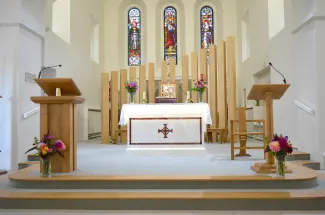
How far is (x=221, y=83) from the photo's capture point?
30.8 feet

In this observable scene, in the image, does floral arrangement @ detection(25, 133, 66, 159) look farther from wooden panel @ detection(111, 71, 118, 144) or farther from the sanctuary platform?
wooden panel @ detection(111, 71, 118, 144)

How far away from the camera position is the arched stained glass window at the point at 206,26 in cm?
1342

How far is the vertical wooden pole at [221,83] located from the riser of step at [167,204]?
228 inches

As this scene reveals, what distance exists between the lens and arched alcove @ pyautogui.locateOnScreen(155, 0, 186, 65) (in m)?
13.5

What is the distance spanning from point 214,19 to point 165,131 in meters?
8.69

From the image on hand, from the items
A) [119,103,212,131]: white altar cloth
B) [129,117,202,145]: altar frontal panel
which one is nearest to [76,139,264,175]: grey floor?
[129,117,202,145]: altar frontal panel

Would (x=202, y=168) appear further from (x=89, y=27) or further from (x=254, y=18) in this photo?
(x=89, y=27)

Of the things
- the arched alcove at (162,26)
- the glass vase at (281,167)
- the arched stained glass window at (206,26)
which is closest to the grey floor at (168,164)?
the glass vase at (281,167)

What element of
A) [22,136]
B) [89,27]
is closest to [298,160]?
[22,136]

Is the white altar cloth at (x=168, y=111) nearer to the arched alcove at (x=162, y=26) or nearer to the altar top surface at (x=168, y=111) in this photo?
the altar top surface at (x=168, y=111)

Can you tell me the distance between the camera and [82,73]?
1061 centimetres

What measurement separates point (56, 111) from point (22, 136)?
1916 millimetres

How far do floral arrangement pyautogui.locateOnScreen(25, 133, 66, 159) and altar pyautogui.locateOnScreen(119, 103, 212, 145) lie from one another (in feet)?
7.09

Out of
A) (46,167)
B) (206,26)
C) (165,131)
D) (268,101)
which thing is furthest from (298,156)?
(206,26)
